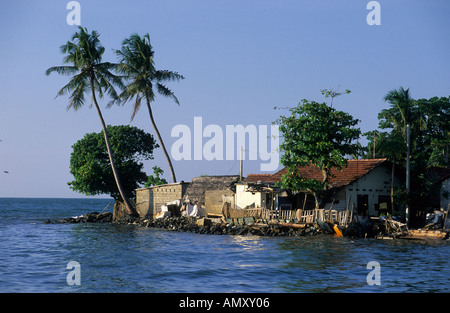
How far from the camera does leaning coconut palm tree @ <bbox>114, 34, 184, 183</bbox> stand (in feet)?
152

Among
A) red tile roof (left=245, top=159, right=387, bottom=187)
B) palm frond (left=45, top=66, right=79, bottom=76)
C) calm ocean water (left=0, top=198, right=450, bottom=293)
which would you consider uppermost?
palm frond (left=45, top=66, right=79, bottom=76)

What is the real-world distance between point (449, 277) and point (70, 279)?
1361 centimetres

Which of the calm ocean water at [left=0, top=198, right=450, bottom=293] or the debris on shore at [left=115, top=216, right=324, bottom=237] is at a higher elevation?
the debris on shore at [left=115, top=216, right=324, bottom=237]

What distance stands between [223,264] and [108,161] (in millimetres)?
36241

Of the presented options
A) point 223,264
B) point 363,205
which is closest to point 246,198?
point 363,205

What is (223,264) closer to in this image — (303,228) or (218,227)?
(303,228)

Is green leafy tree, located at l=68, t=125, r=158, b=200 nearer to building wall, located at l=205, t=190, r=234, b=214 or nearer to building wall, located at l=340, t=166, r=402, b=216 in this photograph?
building wall, located at l=205, t=190, r=234, b=214

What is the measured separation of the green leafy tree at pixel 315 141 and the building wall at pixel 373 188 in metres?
2.18

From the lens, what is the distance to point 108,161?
181ft

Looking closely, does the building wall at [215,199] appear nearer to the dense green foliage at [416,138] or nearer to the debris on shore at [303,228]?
the debris on shore at [303,228]

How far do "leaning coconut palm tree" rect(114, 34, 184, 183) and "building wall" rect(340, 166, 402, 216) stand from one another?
1808cm

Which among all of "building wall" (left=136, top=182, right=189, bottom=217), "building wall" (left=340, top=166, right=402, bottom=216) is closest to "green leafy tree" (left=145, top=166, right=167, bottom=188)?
"building wall" (left=136, top=182, right=189, bottom=217)

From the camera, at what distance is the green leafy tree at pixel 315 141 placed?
32.0 meters
